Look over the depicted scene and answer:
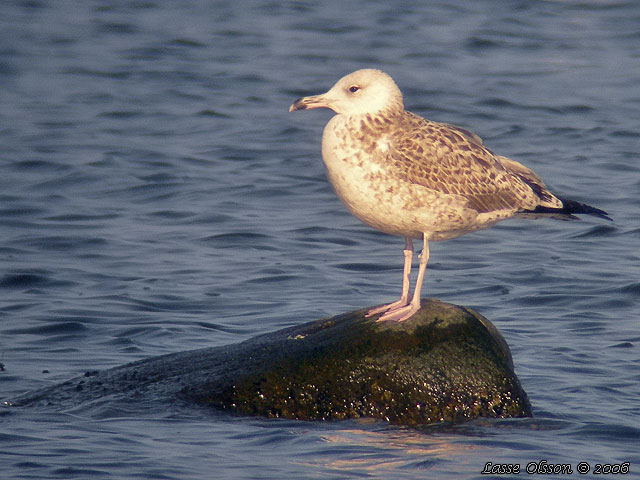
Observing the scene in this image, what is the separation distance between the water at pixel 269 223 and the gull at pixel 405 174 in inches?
50.8

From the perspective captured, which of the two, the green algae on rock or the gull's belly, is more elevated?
the gull's belly

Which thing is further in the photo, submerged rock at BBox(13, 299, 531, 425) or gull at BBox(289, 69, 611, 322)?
gull at BBox(289, 69, 611, 322)

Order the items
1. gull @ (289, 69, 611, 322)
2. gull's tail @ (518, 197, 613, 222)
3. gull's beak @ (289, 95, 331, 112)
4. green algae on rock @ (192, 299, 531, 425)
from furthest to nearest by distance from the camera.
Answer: gull's tail @ (518, 197, 613, 222)
gull's beak @ (289, 95, 331, 112)
gull @ (289, 69, 611, 322)
green algae on rock @ (192, 299, 531, 425)

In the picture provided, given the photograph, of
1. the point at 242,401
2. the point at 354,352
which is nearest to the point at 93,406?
the point at 242,401

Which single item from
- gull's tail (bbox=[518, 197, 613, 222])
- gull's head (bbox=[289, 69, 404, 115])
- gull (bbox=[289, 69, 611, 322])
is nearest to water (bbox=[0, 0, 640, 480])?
gull's tail (bbox=[518, 197, 613, 222])

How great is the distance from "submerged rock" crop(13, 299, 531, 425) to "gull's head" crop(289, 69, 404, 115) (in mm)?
1358

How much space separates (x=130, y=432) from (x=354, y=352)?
1.46 meters

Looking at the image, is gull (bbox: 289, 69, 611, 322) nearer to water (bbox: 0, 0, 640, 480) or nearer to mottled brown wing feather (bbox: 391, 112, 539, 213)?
mottled brown wing feather (bbox: 391, 112, 539, 213)

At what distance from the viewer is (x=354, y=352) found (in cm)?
697

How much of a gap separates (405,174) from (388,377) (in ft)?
4.26

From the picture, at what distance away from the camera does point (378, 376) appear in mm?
6914

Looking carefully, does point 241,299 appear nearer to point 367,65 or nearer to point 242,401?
point 242,401

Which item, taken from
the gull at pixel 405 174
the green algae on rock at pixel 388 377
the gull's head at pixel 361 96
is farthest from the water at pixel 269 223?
the gull's head at pixel 361 96

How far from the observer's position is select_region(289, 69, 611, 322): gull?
278 inches
